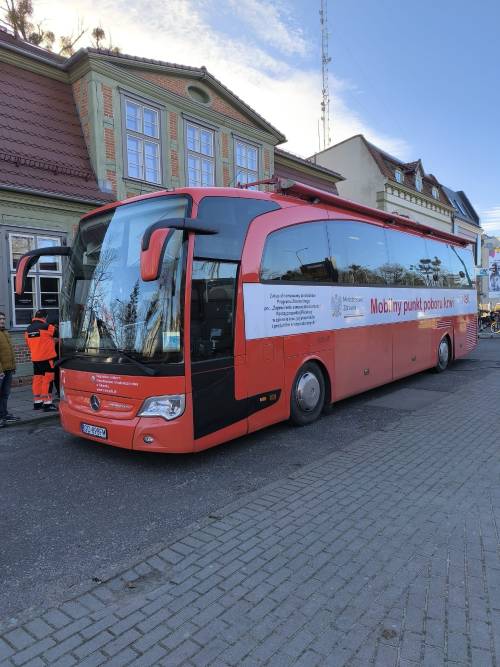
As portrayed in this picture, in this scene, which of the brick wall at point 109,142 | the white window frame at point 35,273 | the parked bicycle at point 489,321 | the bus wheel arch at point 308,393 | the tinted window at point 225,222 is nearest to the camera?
the tinted window at point 225,222

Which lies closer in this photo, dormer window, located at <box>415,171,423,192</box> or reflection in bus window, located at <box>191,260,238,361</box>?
reflection in bus window, located at <box>191,260,238,361</box>

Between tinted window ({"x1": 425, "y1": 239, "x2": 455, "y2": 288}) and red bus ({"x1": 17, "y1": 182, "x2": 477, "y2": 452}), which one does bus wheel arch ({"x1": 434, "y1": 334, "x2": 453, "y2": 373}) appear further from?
red bus ({"x1": 17, "y1": 182, "x2": 477, "y2": 452})

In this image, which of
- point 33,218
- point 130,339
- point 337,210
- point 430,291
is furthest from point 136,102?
point 130,339

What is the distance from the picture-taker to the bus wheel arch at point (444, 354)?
12.0 m

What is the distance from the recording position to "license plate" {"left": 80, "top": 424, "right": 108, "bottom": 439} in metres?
5.28

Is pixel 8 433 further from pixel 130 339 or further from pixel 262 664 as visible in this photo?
pixel 262 664

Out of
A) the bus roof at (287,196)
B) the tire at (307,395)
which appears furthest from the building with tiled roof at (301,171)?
the tire at (307,395)

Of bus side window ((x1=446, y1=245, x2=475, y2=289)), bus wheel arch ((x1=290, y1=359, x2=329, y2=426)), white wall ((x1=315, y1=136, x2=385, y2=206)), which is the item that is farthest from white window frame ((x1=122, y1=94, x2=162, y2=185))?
white wall ((x1=315, y1=136, x2=385, y2=206))

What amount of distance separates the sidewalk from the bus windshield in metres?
2.46

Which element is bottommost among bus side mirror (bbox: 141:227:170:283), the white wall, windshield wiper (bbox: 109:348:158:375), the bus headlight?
the bus headlight

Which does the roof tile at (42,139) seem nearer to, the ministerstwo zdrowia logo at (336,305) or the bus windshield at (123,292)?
the bus windshield at (123,292)

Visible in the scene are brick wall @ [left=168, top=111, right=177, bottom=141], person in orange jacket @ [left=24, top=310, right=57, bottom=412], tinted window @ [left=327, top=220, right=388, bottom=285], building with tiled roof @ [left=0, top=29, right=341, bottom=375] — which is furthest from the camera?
brick wall @ [left=168, top=111, right=177, bottom=141]

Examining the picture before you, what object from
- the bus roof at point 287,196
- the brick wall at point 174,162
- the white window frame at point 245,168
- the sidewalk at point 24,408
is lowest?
the sidewalk at point 24,408

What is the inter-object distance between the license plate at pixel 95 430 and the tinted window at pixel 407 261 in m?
6.28
